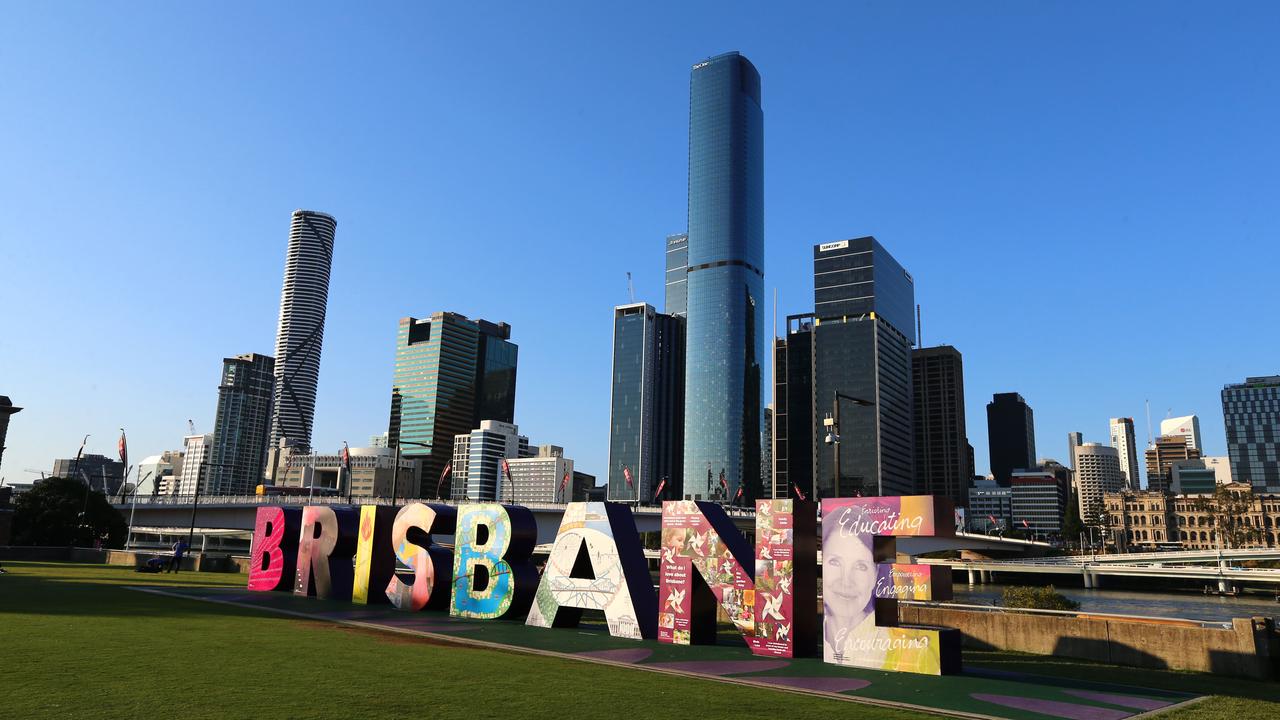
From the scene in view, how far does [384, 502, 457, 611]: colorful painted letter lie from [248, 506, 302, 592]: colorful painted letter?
305 inches

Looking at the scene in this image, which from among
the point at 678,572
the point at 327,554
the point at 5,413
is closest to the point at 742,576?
the point at 678,572

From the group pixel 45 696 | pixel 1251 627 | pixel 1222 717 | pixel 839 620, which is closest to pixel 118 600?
pixel 45 696

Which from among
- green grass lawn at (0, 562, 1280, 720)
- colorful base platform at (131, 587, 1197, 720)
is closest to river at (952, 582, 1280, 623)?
colorful base platform at (131, 587, 1197, 720)

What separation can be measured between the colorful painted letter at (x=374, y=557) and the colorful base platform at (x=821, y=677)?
5.11 metres

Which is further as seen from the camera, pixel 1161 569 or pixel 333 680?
pixel 1161 569

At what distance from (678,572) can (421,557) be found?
13096mm

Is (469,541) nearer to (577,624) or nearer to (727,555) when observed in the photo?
(577,624)

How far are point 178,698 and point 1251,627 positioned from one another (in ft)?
85.4

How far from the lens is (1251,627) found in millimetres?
22562

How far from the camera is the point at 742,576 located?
2539cm

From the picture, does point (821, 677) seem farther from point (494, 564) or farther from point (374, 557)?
point (374, 557)

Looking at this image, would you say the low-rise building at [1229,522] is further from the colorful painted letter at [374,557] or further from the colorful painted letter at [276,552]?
the colorful painted letter at [276,552]

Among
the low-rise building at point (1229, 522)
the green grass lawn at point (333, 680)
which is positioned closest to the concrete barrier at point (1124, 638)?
the green grass lawn at point (333, 680)

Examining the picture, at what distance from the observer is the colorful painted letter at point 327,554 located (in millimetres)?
37562
